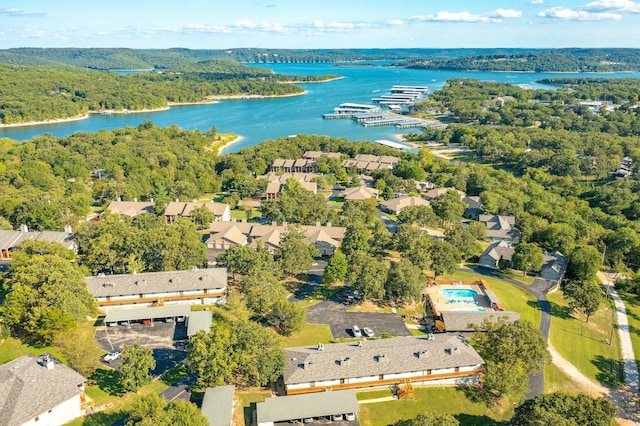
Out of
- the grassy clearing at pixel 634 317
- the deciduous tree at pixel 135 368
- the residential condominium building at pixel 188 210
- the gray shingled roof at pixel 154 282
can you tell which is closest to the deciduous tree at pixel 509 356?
the grassy clearing at pixel 634 317

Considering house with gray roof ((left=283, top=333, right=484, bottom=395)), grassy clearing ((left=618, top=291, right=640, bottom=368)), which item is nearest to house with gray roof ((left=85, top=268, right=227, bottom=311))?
house with gray roof ((left=283, top=333, right=484, bottom=395))

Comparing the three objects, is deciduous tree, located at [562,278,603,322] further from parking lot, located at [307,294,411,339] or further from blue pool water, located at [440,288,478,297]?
parking lot, located at [307,294,411,339]

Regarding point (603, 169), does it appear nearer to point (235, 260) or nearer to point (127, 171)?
point (235, 260)

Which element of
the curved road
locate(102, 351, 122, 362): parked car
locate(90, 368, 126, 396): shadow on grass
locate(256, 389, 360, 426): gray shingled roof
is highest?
locate(256, 389, 360, 426): gray shingled roof

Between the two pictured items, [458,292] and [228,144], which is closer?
[458,292]

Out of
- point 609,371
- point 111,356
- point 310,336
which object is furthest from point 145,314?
point 609,371

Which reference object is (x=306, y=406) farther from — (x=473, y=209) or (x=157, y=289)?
(x=473, y=209)
